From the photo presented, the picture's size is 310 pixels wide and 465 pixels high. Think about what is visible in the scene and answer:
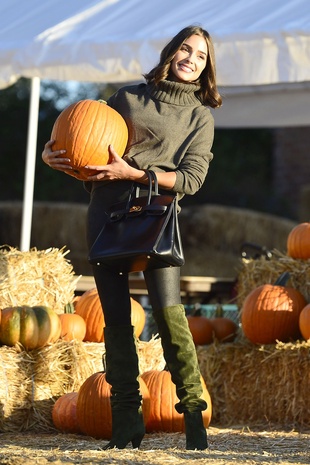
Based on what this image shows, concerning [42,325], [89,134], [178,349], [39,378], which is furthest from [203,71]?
[39,378]

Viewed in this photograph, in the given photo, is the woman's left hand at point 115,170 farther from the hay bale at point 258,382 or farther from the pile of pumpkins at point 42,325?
the hay bale at point 258,382

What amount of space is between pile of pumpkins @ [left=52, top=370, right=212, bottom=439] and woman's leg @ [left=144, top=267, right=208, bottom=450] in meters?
0.74

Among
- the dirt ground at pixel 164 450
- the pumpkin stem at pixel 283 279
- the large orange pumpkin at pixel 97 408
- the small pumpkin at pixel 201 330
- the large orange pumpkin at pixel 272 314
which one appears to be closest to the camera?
the dirt ground at pixel 164 450

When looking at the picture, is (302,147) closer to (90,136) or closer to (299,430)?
(299,430)

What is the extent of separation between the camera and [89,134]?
355 cm

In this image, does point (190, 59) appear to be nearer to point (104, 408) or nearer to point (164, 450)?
point (164, 450)

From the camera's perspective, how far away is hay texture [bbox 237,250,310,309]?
5688 mm

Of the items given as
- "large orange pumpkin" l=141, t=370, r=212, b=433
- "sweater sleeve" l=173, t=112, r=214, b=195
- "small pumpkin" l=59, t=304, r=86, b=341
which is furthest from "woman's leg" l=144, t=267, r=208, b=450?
"small pumpkin" l=59, t=304, r=86, b=341

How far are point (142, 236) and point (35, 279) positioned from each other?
208 centimetres

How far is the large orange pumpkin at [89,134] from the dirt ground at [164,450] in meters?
1.05

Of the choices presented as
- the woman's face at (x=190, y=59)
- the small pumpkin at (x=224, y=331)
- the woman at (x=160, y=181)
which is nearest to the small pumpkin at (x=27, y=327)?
the woman at (x=160, y=181)

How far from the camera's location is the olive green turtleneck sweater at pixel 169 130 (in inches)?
139

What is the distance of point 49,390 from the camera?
4.81 metres

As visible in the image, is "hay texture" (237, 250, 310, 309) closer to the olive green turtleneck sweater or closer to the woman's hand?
the olive green turtleneck sweater
